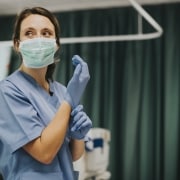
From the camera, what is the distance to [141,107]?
125 inches

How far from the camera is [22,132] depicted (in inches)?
40.6

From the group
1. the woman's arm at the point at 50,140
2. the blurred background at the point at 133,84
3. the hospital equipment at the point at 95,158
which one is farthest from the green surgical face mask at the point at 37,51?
the blurred background at the point at 133,84

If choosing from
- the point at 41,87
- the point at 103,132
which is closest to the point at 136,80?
the point at 103,132

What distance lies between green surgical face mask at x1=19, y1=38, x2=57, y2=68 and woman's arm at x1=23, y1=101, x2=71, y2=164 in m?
0.22

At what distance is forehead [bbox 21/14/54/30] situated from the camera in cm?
113

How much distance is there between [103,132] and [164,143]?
701 millimetres

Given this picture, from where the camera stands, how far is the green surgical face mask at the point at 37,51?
1.16m

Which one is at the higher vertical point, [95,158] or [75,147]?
[75,147]

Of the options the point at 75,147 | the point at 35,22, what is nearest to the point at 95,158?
the point at 75,147

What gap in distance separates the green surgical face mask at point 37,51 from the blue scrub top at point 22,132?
0.07 m

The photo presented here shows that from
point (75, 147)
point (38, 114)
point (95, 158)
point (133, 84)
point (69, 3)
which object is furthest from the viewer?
point (69, 3)

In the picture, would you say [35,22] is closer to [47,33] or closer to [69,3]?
[47,33]

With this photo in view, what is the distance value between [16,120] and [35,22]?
1.03ft

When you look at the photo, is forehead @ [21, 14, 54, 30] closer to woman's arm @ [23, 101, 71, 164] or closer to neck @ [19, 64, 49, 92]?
neck @ [19, 64, 49, 92]
